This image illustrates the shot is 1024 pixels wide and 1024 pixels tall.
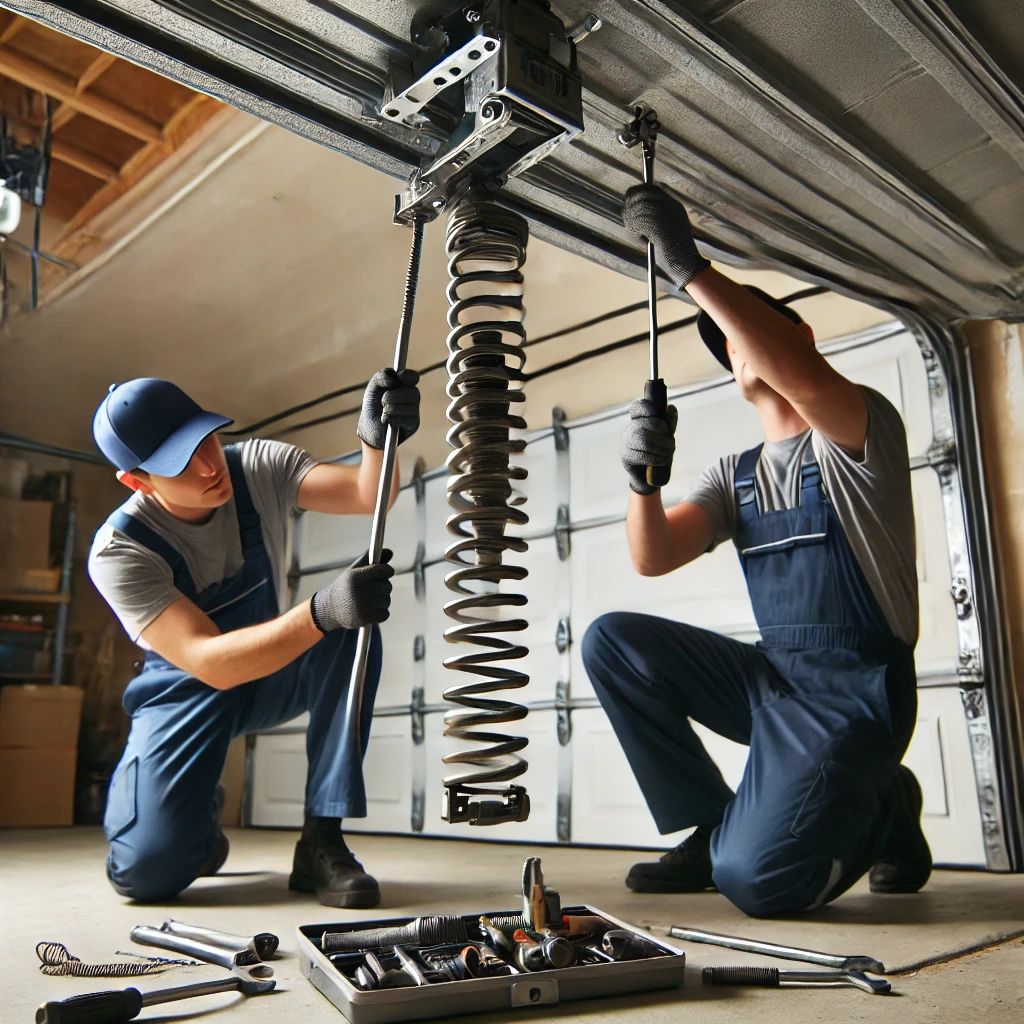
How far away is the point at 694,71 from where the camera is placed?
166 cm

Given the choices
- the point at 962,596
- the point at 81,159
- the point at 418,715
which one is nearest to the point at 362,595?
A: the point at 962,596

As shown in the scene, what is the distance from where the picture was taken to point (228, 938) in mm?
1642

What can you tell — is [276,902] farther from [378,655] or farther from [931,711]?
[931,711]

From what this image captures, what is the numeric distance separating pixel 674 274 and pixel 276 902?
1.71 metres

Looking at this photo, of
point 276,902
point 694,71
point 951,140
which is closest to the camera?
point 694,71

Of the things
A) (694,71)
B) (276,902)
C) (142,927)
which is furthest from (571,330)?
(142,927)

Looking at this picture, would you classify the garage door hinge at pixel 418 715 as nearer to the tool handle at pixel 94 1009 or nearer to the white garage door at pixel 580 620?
the white garage door at pixel 580 620

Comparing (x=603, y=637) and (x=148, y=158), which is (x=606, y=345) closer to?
(x=603, y=637)

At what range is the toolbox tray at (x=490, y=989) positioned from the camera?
3.80 ft

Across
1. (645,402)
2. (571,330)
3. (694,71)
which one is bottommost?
(645,402)

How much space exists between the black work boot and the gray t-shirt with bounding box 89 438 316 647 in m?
0.65

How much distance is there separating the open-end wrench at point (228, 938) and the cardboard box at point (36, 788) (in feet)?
11.9

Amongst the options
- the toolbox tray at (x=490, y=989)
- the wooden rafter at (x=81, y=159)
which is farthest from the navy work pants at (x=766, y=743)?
the wooden rafter at (x=81, y=159)

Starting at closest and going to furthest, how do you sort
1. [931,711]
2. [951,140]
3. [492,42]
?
[492,42]
[951,140]
[931,711]
